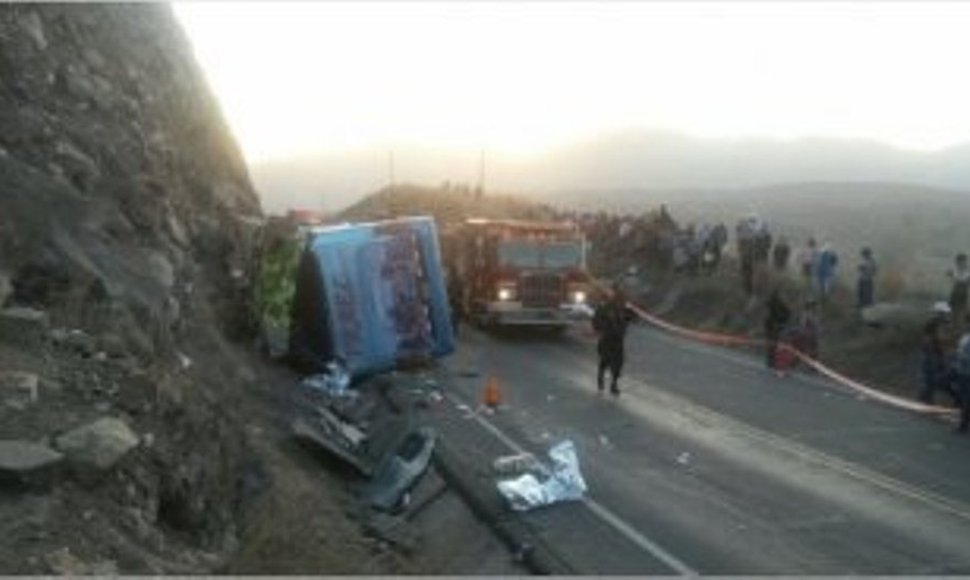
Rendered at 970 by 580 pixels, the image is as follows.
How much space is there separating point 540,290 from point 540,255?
0.84 meters

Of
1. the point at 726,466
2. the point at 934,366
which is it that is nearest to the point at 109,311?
the point at 726,466

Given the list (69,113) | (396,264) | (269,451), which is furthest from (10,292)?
(396,264)

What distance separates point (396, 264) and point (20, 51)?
888cm

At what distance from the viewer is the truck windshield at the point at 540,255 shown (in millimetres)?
34406

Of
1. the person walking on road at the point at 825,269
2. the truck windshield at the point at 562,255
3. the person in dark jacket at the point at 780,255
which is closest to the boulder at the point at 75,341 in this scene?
the truck windshield at the point at 562,255

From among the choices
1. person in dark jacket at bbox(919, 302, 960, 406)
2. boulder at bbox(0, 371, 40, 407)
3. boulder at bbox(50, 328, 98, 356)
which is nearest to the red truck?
person in dark jacket at bbox(919, 302, 960, 406)

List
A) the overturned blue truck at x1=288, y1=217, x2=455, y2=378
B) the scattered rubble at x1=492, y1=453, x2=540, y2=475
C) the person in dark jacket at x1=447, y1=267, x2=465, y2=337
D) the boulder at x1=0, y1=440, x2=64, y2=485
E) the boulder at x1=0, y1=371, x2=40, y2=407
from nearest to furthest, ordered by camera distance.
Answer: the boulder at x1=0, y1=440, x2=64, y2=485 → the boulder at x1=0, y1=371, x2=40, y2=407 → the scattered rubble at x1=492, y1=453, x2=540, y2=475 → the overturned blue truck at x1=288, y1=217, x2=455, y2=378 → the person in dark jacket at x1=447, y1=267, x2=465, y2=337

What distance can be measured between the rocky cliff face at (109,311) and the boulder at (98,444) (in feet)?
0.04

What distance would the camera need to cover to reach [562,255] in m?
34.7

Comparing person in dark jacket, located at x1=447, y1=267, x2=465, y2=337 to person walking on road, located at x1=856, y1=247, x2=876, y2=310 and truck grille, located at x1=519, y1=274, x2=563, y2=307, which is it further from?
person walking on road, located at x1=856, y1=247, x2=876, y2=310

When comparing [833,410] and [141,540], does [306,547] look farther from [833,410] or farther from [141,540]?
[833,410]

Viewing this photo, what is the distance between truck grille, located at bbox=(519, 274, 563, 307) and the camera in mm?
34156

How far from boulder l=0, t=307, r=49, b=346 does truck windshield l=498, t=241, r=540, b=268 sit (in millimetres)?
21895

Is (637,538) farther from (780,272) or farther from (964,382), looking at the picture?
(780,272)
